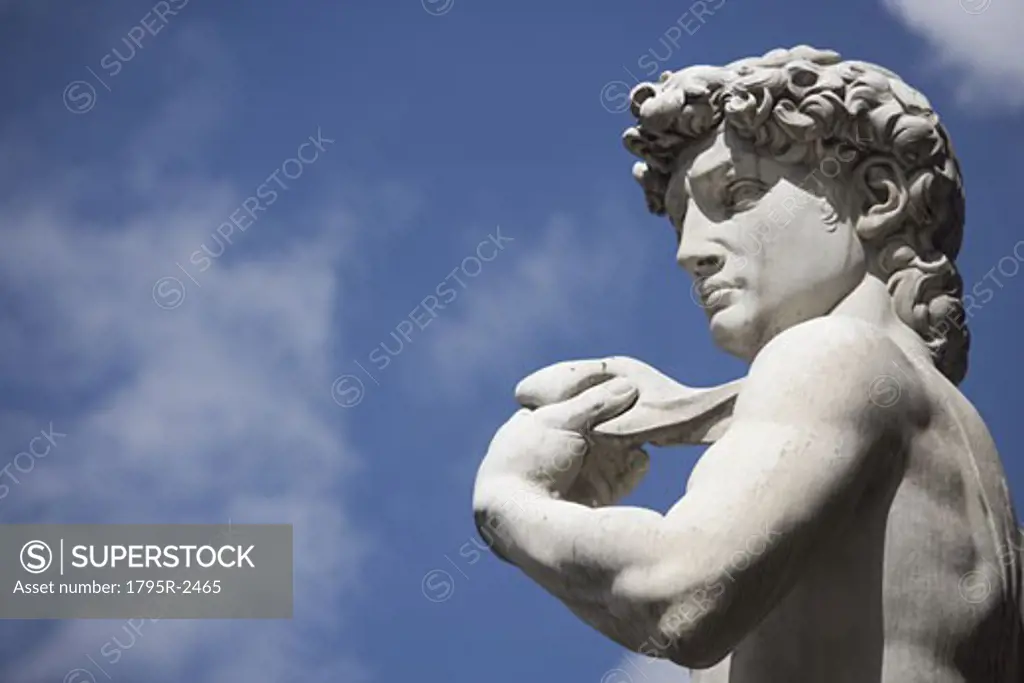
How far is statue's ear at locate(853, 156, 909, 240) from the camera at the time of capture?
5.83 meters

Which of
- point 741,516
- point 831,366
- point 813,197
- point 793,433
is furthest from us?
point 813,197

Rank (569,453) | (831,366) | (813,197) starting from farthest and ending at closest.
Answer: (813,197)
(569,453)
(831,366)

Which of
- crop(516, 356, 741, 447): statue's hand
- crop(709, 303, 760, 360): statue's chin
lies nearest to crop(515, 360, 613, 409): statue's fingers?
crop(516, 356, 741, 447): statue's hand

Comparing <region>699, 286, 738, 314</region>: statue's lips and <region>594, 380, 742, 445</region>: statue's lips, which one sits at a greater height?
<region>699, 286, 738, 314</region>: statue's lips

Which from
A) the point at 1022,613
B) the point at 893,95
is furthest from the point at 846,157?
Result: the point at 1022,613

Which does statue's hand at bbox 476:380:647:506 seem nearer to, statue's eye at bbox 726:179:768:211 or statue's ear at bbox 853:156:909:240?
statue's eye at bbox 726:179:768:211

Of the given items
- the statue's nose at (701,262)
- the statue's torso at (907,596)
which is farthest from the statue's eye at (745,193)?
the statue's torso at (907,596)

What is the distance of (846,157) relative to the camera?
5879mm

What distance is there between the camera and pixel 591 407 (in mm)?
5832

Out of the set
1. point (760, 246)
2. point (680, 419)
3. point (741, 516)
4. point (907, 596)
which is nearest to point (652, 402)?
point (680, 419)

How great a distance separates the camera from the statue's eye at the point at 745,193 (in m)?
5.90

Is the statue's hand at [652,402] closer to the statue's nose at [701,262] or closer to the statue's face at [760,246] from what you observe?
the statue's face at [760,246]

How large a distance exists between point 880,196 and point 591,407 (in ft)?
3.29

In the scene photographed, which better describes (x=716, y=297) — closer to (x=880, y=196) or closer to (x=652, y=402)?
(x=652, y=402)
